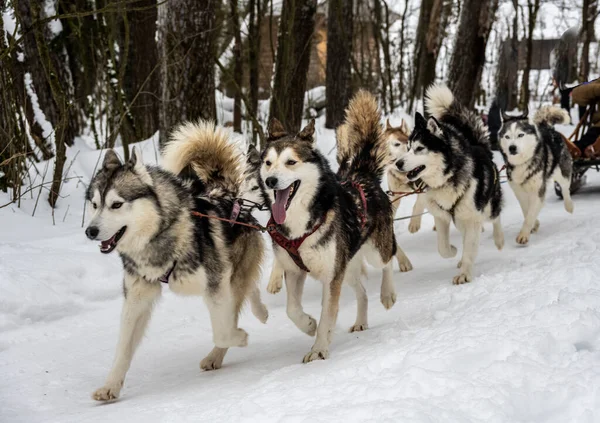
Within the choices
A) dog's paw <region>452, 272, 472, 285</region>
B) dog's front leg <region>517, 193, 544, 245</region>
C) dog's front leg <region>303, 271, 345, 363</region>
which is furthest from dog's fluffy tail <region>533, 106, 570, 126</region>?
dog's front leg <region>303, 271, 345, 363</region>

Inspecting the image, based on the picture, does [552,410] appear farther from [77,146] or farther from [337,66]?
[337,66]

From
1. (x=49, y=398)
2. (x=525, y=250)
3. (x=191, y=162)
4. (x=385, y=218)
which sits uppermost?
(x=191, y=162)

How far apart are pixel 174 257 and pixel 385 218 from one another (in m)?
1.81

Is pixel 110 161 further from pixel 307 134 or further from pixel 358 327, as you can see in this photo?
pixel 358 327

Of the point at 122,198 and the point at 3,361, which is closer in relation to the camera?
the point at 122,198

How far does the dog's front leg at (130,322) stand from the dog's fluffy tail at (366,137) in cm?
197

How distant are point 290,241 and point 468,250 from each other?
2415 millimetres

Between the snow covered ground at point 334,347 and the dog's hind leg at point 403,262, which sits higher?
the snow covered ground at point 334,347

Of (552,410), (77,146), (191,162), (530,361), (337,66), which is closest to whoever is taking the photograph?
(552,410)

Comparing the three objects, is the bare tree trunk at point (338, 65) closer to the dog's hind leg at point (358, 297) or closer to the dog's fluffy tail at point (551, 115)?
the dog's fluffy tail at point (551, 115)

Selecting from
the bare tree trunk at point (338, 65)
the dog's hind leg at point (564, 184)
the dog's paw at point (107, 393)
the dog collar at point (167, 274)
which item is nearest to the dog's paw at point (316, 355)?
the dog collar at point (167, 274)

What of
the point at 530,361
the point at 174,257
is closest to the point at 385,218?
the point at 174,257

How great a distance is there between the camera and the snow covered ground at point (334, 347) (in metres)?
2.49

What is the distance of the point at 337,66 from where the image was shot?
11867 millimetres
